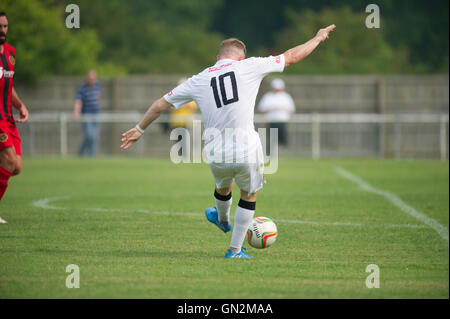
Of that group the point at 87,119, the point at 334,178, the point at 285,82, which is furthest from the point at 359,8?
the point at 334,178

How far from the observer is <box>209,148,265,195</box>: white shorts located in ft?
22.7

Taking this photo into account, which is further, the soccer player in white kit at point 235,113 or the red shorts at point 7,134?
the red shorts at point 7,134

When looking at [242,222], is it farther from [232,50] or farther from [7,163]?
[7,163]

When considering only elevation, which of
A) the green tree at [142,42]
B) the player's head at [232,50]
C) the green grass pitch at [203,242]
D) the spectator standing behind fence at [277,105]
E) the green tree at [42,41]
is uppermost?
the green tree at [142,42]

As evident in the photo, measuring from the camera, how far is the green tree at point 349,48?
37.5 metres

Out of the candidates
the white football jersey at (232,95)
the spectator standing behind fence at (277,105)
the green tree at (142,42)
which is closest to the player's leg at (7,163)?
the white football jersey at (232,95)

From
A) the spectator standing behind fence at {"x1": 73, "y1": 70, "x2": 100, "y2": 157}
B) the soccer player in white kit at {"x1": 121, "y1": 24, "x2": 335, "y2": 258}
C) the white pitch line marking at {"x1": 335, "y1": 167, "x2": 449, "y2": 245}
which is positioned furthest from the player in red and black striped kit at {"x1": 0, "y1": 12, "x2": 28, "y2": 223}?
the spectator standing behind fence at {"x1": 73, "y1": 70, "x2": 100, "y2": 157}

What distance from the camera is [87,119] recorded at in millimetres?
21906

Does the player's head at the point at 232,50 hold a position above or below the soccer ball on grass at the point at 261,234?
above

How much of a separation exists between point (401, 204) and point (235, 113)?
16.6ft

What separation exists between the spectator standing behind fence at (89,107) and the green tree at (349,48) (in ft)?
53.7

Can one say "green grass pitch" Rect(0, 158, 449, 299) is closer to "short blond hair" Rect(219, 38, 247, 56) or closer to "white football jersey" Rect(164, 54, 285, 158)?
"white football jersey" Rect(164, 54, 285, 158)

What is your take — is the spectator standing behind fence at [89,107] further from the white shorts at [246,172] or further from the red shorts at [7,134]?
the white shorts at [246,172]
